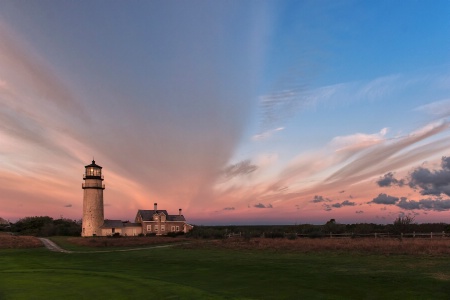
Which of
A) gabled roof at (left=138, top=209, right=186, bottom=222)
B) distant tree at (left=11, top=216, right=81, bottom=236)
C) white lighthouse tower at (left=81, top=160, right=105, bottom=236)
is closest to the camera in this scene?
white lighthouse tower at (left=81, top=160, right=105, bottom=236)

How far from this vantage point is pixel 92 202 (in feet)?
224

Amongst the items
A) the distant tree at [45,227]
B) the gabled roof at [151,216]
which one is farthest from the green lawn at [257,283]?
the distant tree at [45,227]

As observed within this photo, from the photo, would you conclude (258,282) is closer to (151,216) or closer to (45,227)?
(151,216)

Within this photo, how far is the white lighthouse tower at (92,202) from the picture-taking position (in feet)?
222

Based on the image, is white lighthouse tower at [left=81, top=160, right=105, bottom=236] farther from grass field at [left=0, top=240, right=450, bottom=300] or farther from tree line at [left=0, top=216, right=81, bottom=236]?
grass field at [left=0, top=240, right=450, bottom=300]

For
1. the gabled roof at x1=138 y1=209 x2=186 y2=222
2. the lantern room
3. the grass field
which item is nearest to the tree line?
the gabled roof at x1=138 y1=209 x2=186 y2=222

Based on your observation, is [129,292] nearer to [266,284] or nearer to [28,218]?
[266,284]

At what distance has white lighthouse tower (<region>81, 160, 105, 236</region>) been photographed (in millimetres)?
67812

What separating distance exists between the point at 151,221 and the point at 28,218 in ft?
160

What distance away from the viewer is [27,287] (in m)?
14.5

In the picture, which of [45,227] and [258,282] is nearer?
[258,282]

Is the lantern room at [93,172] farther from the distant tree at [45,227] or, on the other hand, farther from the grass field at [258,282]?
the grass field at [258,282]

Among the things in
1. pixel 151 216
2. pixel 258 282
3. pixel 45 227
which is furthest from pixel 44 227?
pixel 258 282

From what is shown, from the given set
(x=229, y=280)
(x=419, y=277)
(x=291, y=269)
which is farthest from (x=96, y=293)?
(x=419, y=277)
